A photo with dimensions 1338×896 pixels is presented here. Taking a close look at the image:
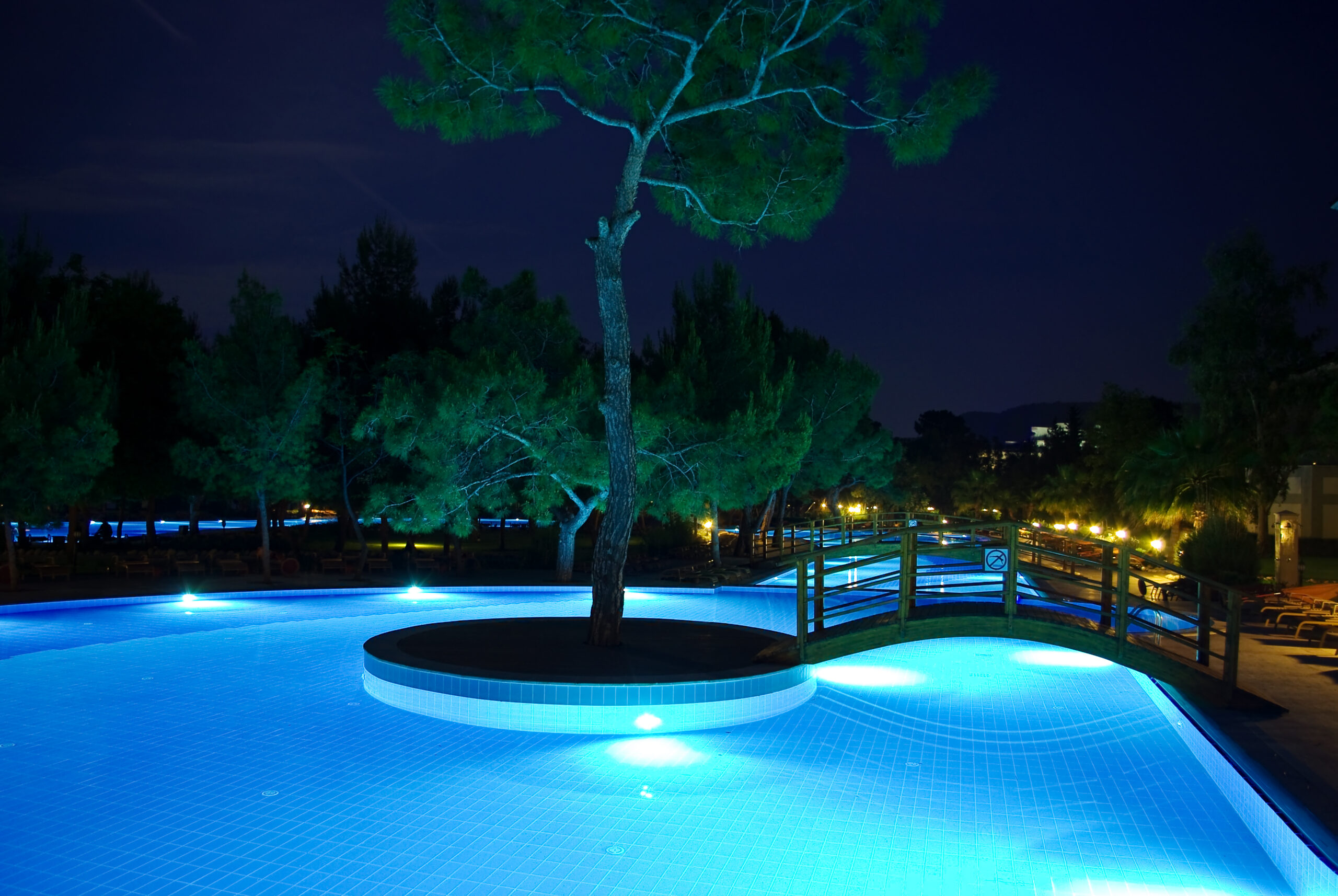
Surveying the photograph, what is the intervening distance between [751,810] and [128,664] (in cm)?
866

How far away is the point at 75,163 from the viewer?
131 feet

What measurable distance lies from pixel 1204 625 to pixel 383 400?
12985mm

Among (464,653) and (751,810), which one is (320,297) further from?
(751,810)

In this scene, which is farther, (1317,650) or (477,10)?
(1317,650)

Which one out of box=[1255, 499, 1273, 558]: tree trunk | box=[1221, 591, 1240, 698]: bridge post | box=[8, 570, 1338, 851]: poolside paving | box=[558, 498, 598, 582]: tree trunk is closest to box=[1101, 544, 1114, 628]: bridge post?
box=[1221, 591, 1240, 698]: bridge post

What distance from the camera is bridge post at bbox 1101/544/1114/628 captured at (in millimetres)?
9414

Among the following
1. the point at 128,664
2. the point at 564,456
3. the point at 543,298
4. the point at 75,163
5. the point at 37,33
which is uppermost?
the point at 37,33

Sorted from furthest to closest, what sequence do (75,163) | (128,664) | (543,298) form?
(75,163) < (543,298) < (128,664)

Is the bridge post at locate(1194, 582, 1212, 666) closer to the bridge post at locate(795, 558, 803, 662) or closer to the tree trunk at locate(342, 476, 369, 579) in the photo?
the bridge post at locate(795, 558, 803, 662)


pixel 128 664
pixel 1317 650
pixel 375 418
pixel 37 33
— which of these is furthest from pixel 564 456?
pixel 37 33

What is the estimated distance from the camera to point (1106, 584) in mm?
10367

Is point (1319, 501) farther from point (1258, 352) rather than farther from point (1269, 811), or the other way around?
point (1269, 811)

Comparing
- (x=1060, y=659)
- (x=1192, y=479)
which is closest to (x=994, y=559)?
(x=1192, y=479)

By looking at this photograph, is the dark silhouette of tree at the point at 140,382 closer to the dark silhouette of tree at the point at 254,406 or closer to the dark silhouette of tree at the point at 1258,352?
the dark silhouette of tree at the point at 254,406
